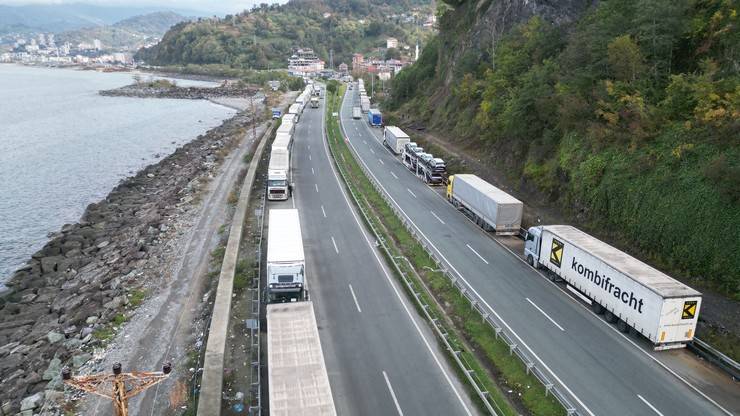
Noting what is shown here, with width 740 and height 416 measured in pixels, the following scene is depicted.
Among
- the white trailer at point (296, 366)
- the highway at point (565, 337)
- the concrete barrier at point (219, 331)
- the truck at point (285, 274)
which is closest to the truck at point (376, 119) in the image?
the highway at point (565, 337)

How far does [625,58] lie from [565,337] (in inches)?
864

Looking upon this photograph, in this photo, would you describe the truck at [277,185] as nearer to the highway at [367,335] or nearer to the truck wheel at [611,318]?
the highway at [367,335]

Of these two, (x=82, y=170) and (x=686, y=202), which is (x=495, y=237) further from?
(x=82, y=170)

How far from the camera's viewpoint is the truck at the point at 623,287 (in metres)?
21.3

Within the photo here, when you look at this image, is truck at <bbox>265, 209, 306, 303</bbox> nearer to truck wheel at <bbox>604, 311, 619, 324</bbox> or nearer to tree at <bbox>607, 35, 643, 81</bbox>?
truck wheel at <bbox>604, 311, 619, 324</bbox>

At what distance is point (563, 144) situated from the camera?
39.7 m

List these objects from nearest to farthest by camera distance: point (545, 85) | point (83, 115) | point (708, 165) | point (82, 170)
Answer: point (708, 165) → point (545, 85) → point (82, 170) → point (83, 115)

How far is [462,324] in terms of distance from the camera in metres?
24.6

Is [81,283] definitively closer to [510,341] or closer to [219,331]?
[219,331]

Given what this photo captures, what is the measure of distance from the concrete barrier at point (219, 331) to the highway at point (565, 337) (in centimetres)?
1301

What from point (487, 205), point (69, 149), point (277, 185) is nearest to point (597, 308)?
point (487, 205)

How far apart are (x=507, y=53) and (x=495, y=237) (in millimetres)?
30217

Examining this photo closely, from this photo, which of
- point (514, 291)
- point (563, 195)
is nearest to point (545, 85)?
point (563, 195)

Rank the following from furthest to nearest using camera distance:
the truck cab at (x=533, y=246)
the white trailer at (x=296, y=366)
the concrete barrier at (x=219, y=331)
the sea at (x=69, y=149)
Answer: the sea at (x=69, y=149) < the truck cab at (x=533, y=246) < the concrete barrier at (x=219, y=331) < the white trailer at (x=296, y=366)
